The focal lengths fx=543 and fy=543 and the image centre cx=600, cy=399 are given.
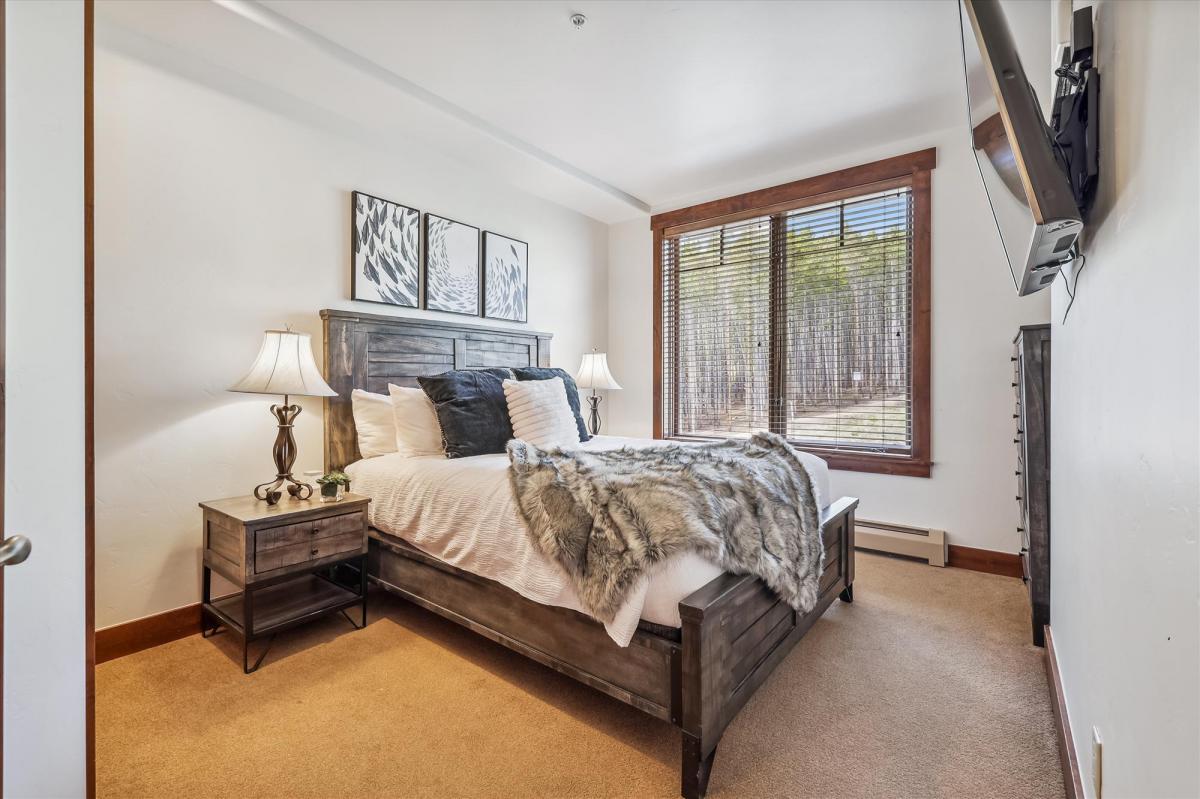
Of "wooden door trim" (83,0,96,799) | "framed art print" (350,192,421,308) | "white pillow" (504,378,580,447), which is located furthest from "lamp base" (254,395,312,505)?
"wooden door trim" (83,0,96,799)

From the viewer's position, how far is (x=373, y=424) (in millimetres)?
2906

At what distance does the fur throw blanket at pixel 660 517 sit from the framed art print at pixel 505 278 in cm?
193

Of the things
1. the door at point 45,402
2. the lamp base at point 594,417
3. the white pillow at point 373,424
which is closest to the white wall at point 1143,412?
the door at point 45,402

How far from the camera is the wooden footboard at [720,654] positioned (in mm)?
1438

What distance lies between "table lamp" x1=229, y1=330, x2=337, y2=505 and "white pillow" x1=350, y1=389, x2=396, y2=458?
1.27ft

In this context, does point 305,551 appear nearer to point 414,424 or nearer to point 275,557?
point 275,557

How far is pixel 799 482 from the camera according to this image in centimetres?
225

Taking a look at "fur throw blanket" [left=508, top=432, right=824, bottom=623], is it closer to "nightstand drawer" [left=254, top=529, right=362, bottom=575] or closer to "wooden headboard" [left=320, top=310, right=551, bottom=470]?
"nightstand drawer" [left=254, top=529, right=362, bottom=575]

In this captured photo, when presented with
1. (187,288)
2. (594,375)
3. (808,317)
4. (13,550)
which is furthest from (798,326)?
(13,550)

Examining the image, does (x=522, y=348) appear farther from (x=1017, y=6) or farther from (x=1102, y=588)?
(x=1102, y=588)

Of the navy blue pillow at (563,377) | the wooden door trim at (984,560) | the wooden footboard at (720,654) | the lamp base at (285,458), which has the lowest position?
the wooden door trim at (984,560)

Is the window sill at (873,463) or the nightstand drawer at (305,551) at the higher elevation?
the window sill at (873,463)

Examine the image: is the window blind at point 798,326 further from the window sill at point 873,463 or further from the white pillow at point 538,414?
the white pillow at point 538,414

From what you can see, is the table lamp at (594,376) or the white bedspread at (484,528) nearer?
the white bedspread at (484,528)
